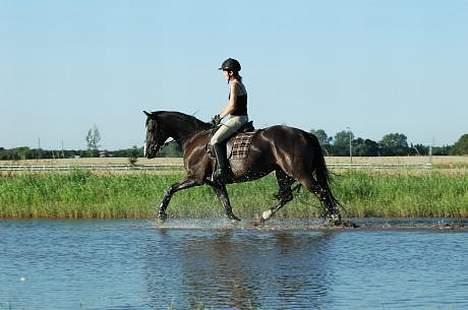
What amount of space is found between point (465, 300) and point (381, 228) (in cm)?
610

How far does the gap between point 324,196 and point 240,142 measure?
4.97 ft

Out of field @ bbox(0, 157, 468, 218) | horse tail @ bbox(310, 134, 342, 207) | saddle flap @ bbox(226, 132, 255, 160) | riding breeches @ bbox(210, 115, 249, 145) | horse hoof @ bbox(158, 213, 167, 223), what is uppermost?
riding breeches @ bbox(210, 115, 249, 145)

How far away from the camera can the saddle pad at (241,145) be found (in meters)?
16.0

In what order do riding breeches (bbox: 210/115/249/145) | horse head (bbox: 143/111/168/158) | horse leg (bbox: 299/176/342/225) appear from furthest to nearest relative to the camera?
horse head (bbox: 143/111/168/158) < riding breeches (bbox: 210/115/249/145) < horse leg (bbox: 299/176/342/225)

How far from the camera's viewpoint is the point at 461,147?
3216 inches

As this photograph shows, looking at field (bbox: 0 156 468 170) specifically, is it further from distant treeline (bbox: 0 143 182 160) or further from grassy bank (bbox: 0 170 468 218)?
grassy bank (bbox: 0 170 468 218)

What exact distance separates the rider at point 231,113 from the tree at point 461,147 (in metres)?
66.2

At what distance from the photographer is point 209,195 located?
63.7 feet

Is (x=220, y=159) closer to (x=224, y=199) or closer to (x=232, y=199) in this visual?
(x=224, y=199)

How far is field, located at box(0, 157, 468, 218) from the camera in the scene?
18.0 meters

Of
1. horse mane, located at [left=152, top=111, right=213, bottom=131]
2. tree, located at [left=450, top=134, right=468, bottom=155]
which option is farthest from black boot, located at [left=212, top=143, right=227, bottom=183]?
tree, located at [left=450, top=134, right=468, bottom=155]

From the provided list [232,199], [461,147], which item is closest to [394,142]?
[461,147]

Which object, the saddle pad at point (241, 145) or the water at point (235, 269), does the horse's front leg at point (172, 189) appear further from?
the water at point (235, 269)

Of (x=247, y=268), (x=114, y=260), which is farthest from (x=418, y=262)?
(x=114, y=260)
